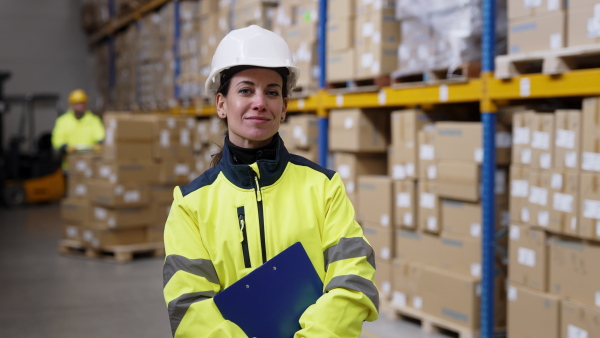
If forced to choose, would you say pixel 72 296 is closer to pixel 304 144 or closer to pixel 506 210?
pixel 304 144

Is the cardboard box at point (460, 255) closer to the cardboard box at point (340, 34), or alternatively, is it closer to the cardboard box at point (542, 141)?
the cardboard box at point (542, 141)

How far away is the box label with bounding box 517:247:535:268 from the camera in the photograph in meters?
4.25

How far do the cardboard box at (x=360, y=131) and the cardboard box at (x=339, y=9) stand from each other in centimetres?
82

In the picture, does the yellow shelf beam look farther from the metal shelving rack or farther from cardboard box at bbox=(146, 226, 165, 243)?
cardboard box at bbox=(146, 226, 165, 243)

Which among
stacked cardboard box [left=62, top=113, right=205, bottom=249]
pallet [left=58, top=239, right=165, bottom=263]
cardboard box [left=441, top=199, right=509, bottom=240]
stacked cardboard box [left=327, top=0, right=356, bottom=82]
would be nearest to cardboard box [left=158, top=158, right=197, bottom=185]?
stacked cardboard box [left=62, top=113, right=205, bottom=249]

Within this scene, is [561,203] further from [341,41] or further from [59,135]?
[59,135]

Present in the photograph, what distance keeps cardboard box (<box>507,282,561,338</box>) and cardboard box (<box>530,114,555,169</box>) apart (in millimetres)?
787

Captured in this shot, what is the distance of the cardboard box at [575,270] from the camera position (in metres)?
3.82

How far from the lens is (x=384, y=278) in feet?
18.4

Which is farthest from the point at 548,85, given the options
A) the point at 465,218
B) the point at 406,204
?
the point at 406,204

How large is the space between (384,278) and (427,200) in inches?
33.3

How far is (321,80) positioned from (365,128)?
77 centimetres

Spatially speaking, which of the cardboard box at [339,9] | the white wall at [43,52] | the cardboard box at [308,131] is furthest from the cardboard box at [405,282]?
the white wall at [43,52]

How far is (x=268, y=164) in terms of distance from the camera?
211cm
